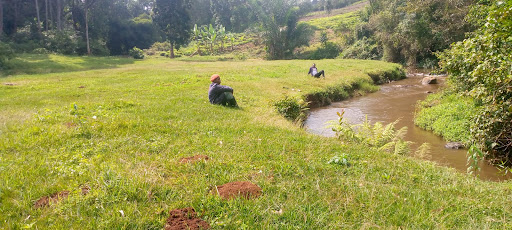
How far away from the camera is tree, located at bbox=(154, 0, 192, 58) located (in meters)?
42.5

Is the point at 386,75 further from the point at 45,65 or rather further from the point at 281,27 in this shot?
the point at 45,65

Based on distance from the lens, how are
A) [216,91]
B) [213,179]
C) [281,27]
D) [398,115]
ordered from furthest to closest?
[281,27]
[398,115]
[216,91]
[213,179]

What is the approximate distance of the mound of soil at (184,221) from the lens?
3.28 m

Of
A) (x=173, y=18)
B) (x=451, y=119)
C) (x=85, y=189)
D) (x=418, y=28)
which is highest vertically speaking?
(x=173, y=18)

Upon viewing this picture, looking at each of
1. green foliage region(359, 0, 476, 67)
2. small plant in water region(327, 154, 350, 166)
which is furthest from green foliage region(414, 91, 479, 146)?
green foliage region(359, 0, 476, 67)

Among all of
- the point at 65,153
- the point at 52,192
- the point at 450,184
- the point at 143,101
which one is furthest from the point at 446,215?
the point at 143,101

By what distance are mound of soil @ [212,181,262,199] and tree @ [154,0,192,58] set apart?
140 feet

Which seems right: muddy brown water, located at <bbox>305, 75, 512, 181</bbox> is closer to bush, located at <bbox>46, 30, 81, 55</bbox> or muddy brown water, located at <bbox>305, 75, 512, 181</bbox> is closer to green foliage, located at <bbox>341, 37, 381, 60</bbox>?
green foliage, located at <bbox>341, 37, 381, 60</bbox>

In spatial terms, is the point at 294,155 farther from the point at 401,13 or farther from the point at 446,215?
the point at 401,13

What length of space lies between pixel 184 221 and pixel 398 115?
504 inches

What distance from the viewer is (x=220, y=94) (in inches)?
416

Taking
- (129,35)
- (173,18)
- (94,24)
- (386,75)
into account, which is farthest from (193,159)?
(129,35)

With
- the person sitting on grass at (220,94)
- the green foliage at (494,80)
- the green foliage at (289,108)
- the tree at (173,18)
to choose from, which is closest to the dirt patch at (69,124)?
the person sitting on grass at (220,94)

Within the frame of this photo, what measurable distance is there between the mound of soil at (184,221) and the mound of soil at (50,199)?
1469 mm
